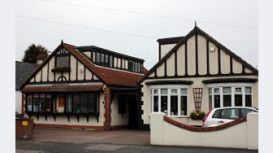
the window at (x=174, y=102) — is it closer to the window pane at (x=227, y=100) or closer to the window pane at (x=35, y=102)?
the window pane at (x=227, y=100)

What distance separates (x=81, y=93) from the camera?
22922mm

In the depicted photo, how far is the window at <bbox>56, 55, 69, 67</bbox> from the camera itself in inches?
944

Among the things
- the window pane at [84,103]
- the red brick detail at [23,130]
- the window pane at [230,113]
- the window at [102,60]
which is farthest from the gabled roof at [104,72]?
the window pane at [230,113]

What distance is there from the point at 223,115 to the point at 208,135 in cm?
130

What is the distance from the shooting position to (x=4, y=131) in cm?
177

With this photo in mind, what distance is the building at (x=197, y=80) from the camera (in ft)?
62.4

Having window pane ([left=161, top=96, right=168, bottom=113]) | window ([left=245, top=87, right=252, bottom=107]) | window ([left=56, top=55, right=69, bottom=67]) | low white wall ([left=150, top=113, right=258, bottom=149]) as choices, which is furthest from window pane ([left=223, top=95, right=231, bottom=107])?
window ([left=56, top=55, right=69, bottom=67])

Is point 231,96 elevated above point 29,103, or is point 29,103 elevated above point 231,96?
point 231,96

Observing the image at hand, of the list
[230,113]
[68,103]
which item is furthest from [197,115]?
[68,103]

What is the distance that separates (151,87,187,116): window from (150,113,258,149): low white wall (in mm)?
6594

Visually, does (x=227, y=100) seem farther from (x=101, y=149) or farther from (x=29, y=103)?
(x=29, y=103)

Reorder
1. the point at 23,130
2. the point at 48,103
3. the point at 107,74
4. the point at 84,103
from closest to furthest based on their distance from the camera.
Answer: the point at 23,130 < the point at 84,103 < the point at 107,74 < the point at 48,103

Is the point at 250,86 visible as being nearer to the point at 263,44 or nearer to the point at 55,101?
the point at 55,101

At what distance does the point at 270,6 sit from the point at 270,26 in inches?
3.9
